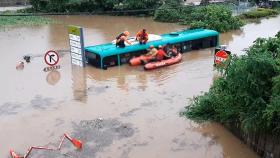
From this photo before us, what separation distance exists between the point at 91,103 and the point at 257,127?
579cm

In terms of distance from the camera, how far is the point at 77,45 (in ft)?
54.9

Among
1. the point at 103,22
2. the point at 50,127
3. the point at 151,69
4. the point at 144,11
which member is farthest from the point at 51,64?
the point at 144,11

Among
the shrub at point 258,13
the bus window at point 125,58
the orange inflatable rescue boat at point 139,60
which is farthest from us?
the shrub at point 258,13

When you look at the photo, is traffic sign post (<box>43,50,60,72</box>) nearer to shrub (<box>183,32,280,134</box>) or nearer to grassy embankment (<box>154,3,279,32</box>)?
shrub (<box>183,32,280,134</box>)

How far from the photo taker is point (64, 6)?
33.7 metres

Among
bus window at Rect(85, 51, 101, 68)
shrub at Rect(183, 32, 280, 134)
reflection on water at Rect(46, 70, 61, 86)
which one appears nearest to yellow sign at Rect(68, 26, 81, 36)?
bus window at Rect(85, 51, 101, 68)

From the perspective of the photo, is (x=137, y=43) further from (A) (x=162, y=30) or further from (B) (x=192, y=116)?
(A) (x=162, y=30)

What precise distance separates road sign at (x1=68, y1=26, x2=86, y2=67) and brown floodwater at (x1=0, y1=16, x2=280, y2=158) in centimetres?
40

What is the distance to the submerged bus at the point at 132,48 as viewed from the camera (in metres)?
16.9

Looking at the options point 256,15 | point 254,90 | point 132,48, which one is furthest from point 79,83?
point 256,15

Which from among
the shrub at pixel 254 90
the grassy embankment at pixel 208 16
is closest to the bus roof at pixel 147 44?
the grassy embankment at pixel 208 16

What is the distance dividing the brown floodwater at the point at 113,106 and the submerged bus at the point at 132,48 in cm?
34

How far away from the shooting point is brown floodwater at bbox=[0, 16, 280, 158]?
33.7 ft

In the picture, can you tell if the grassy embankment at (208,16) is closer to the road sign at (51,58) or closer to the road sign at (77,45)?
the road sign at (77,45)
